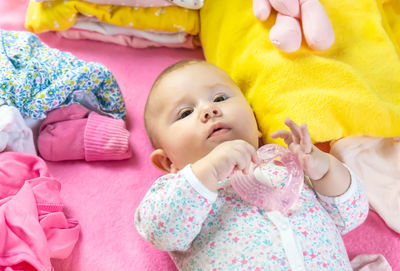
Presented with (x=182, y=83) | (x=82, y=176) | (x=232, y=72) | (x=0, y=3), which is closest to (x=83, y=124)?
(x=82, y=176)

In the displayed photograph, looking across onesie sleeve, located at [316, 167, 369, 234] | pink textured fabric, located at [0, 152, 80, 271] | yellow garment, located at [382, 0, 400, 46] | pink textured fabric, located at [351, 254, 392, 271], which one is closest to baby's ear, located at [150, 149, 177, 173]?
pink textured fabric, located at [0, 152, 80, 271]

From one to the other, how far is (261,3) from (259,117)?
1.04ft

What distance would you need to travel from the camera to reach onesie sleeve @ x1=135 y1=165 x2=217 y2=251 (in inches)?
33.8

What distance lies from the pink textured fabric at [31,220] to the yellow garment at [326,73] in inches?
22.4

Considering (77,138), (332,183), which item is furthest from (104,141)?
(332,183)

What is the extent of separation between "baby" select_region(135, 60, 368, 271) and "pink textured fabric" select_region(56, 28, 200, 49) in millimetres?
→ 480

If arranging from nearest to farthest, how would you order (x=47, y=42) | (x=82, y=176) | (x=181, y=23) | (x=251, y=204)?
(x=251, y=204) → (x=82, y=176) → (x=181, y=23) → (x=47, y=42)

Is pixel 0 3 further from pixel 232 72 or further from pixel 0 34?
pixel 232 72

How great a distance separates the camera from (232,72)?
1.25 m

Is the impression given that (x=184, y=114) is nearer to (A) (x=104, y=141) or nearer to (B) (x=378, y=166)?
(A) (x=104, y=141)

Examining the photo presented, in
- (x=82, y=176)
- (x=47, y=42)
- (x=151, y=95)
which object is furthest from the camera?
(x=47, y=42)

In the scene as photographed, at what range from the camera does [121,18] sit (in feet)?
4.72

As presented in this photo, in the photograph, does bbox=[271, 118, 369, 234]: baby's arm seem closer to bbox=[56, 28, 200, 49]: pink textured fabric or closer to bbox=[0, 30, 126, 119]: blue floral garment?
bbox=[0, 30, 126, 119]: blue floral garment

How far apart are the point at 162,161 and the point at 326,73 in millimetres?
494
